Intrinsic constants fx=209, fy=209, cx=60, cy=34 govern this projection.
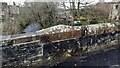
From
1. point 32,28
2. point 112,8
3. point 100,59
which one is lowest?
point 100,59

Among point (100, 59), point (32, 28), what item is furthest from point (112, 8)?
point (32, 28)

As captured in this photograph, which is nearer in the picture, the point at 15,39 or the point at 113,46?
the point at 15,39

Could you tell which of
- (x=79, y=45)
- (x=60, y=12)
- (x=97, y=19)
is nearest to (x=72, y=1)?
(x=60, y=12)

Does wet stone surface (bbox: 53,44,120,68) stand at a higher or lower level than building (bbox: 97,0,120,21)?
lower

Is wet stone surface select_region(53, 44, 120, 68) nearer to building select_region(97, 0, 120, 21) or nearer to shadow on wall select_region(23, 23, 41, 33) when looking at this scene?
building select_region(97, 0, 120, 21)

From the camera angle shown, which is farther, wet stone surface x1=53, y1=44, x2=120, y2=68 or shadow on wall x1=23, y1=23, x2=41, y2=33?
wet stone surface x1=53, y1=44, x2=120, y2=68

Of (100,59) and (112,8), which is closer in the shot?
(112,8)

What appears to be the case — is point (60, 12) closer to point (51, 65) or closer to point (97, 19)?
point (97, 19)

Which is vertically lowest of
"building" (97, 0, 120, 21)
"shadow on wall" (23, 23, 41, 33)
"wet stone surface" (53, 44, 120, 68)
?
"wet stone surface" (53, 44, 120, 68)

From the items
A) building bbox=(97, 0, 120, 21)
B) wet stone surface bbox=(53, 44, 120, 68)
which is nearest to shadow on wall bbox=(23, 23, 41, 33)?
wet stone surface bbox=(53, 44, 120, 68)

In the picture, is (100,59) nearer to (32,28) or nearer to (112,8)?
(112,8)

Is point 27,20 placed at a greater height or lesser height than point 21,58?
greater
